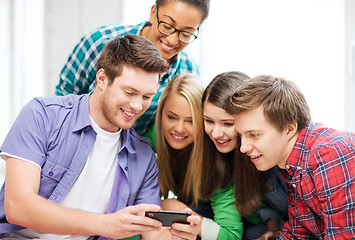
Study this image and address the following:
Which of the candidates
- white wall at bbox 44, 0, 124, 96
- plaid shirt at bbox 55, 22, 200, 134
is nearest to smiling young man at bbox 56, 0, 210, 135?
plaid shirt at bbox 55, 22, 200, 134

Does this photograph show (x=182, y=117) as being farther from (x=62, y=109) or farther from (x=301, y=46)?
(x=301, y=46)

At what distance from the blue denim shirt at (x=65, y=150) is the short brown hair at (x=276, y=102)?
0.55 metres

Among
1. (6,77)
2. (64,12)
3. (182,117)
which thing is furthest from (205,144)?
(6,77)

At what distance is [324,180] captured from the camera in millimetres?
1571

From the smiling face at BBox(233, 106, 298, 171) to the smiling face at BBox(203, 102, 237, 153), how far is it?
245 millimetres

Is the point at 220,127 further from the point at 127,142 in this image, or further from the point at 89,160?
the point at 89,160

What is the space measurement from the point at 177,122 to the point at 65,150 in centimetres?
68

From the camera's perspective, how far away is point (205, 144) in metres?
2.23

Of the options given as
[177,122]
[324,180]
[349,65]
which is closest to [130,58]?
[177,122]

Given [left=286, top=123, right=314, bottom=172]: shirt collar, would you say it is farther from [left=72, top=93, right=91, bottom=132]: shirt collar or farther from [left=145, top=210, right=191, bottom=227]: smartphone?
[left=72, top=93, right=91, bottom=132]: shirt collar

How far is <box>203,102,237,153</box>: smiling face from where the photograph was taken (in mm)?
2033

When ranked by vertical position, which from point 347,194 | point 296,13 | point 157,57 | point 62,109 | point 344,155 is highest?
point 296,13

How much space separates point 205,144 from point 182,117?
201mm

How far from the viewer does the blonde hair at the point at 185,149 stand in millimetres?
2191
